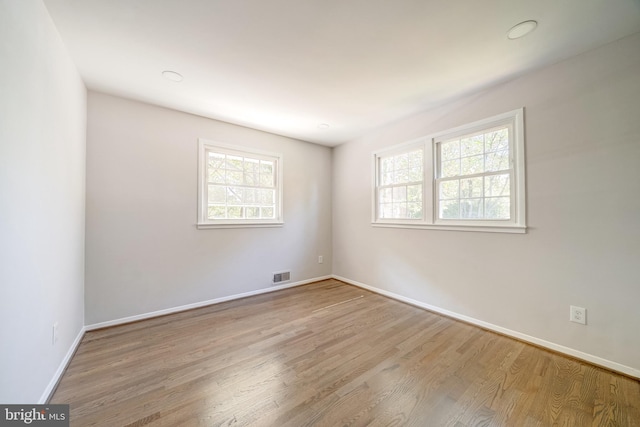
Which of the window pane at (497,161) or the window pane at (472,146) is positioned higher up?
the window pane at (472,146)

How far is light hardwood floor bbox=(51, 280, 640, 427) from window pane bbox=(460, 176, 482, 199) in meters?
1.46

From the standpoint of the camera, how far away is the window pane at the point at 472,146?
2609 mm

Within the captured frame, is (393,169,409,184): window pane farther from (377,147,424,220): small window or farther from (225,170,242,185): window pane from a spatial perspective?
(225,170,242,185): window pane

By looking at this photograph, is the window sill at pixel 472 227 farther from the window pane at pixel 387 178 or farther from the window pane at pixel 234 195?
the window pane at pixel 234 195

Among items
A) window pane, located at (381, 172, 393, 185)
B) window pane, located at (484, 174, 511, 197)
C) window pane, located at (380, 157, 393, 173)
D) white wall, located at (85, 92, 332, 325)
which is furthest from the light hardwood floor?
window pane, located at (380, 157, 393, 173)

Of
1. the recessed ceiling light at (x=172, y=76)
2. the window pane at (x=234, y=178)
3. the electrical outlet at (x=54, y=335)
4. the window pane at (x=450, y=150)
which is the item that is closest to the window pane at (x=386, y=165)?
the window pane at (x=450, y=150)

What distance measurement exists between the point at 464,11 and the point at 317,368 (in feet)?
9.06

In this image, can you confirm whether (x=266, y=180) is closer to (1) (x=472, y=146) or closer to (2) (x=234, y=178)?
(2) (x=234, y=178)

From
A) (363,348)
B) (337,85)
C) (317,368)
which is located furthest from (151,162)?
(363,348)

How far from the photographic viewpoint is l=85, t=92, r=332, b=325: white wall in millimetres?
2498

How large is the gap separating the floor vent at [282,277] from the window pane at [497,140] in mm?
3245

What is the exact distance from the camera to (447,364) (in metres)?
1.89

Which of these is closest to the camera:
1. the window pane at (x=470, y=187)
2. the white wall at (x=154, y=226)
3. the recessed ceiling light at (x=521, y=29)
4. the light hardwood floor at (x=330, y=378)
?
the light hardwood floor at (x=330, y=378)
